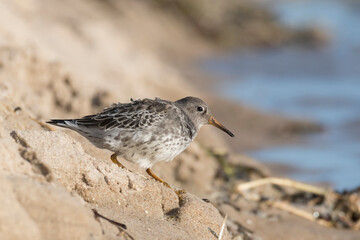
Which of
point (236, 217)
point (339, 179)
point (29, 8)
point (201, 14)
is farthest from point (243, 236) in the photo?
point (201, 14)

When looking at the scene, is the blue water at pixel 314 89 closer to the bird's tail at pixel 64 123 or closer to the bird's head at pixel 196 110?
the bird's head at pixel 196 110

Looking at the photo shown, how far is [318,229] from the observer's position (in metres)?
7.18

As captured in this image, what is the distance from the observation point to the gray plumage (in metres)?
6.16

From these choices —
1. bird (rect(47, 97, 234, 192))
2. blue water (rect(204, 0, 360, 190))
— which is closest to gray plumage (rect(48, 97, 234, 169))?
bird (rect(47, 97, 234, 192))

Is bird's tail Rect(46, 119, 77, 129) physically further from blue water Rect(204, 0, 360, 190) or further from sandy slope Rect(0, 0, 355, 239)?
blue water Rect(204, 0, 360, 190)

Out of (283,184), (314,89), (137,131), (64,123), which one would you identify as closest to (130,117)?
(137,131)

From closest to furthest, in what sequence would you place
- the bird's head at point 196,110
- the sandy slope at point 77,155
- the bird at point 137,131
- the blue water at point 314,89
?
the sandy slope at point 77,155
the bird at point 137,131
the bird's head at point 196,110
the blue water at point 314,89

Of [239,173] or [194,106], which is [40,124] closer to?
[194,106]

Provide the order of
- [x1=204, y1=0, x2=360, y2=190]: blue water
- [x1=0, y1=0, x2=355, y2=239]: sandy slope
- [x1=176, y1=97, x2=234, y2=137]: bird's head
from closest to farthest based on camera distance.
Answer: [x1=0, y1=0, x2=355, y2=239]: sandy slope → [x1=176, y1=97, x2=234, y2=137]: bird's head → [x1=204, y1=0, x2=360, y2=190]: blue water

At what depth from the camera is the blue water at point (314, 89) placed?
12.4 metres

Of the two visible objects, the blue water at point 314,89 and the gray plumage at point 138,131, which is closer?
the gray plumage at point 138,131

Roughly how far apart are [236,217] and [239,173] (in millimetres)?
2088

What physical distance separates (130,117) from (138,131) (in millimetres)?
196

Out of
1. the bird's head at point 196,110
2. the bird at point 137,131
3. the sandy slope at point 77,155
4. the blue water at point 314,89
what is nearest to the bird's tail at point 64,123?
the bird at point 137,131
